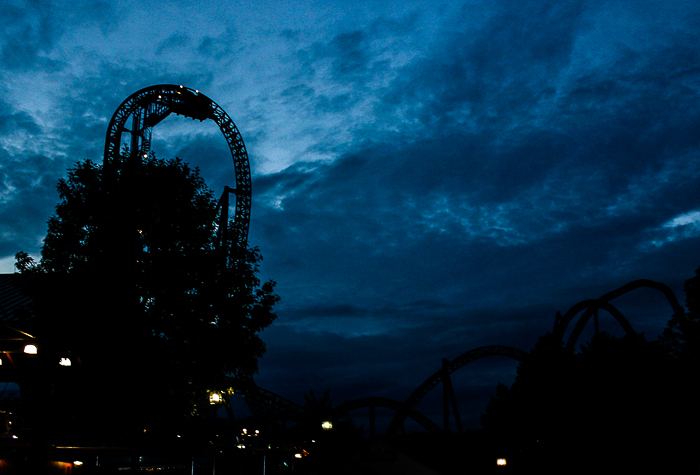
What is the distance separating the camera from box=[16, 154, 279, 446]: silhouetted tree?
14.0m

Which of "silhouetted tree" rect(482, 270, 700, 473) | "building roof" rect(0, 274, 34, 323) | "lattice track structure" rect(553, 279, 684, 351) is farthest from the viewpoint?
"lattice track structure" rect(553, 279, 684, 351)

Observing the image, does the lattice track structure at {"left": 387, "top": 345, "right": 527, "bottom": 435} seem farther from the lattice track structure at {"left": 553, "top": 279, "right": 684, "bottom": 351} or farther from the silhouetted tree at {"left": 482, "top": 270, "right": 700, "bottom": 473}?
the silhouetted tree at {"left": 482, "top": 270, "right": 700, "bottom": 473}

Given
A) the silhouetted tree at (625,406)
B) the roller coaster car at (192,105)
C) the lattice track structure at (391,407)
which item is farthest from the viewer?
the lattice track structure at (391,407)

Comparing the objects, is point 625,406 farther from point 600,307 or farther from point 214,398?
point 600,307

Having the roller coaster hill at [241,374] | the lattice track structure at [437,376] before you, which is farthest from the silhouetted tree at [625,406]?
the lattice track structure at [437,376]

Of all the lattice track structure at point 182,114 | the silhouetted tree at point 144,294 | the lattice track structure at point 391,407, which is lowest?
the lattice track structure at point 391,407

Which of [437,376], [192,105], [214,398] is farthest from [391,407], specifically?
[214,398]

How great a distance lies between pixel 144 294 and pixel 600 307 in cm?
4229

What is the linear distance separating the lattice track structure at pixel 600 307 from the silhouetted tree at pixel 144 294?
35972 millimetres

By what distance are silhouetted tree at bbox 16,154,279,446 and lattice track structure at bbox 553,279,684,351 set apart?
3597 cm

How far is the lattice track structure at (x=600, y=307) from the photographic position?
42.1 metres

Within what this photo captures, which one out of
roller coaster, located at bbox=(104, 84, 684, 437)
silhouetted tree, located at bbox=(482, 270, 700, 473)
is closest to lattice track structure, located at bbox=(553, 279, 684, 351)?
roller coaster, located at bbox=(104, 84, 684, 437)

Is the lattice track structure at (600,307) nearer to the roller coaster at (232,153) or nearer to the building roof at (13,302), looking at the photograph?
the roller coaster at (232,153)

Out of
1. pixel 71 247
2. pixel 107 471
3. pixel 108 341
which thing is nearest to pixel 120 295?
pixel 108 341
